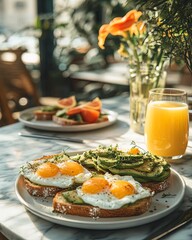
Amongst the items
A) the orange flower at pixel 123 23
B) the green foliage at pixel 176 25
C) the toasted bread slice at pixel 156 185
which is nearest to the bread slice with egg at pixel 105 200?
the toasted bread slice at pixel 156 185

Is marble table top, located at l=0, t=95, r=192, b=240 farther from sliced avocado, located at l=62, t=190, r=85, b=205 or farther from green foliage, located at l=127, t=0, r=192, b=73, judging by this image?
green foliage, located at l=127, t=0, r=192, b=73

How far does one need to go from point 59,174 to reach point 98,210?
18 cm

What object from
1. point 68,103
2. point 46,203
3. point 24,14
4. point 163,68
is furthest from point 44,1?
point 46,203

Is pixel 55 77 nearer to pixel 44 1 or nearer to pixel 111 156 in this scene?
pixel 44 1

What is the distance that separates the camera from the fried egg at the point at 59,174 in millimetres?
1062

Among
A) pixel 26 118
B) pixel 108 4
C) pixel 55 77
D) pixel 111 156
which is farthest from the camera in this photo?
pixel 55 77

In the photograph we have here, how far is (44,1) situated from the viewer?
14.4 ft

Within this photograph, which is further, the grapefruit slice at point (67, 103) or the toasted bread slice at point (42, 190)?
the grapefruit slice at point (67, 103)

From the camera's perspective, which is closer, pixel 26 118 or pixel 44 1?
pixel 26 118

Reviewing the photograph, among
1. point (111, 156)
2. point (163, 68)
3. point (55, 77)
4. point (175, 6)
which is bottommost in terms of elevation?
point (55, 77)

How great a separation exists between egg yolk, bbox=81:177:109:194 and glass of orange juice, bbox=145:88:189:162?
0.49m

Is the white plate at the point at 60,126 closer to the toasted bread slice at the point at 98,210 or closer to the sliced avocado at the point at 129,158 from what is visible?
the sliced avocado at the point at 129,158

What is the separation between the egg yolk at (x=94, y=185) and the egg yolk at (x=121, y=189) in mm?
21

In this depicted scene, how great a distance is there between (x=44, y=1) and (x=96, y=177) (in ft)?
12.0
